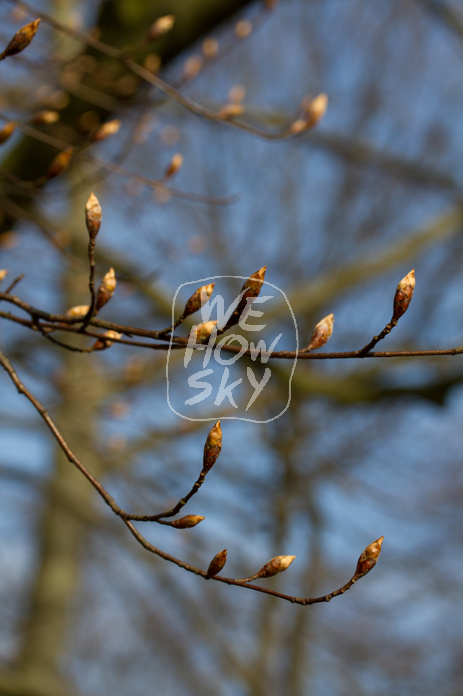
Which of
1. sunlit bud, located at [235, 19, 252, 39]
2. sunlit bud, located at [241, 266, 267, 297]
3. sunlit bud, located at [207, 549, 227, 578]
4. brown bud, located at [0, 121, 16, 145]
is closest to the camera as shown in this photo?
sunlit bud, located at [241, 266, 267, 297]

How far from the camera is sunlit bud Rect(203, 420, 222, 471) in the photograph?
0.87 meters

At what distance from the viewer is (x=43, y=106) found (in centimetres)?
222

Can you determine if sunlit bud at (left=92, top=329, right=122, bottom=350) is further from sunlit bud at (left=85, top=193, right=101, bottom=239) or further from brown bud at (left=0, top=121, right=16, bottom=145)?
brown bud at (left=0, top=121, right=16, bottom=145)

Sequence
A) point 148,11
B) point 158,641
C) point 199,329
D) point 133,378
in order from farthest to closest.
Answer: point 158,641 → point 133,378 → point 148,11 → point 199,329

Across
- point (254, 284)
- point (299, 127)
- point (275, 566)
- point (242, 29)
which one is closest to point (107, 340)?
point (254, 284)

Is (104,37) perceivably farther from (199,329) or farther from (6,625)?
(6,625)

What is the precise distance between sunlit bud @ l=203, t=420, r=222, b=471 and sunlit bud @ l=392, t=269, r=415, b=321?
27cm

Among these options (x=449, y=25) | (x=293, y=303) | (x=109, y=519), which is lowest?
(x=109, y=519)

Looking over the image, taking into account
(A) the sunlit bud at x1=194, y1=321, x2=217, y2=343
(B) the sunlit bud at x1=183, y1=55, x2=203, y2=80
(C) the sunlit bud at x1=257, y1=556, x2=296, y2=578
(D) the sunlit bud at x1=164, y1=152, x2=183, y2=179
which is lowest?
(C) the sunlit bud at x1=257, y1=556, x2=296, y2=578

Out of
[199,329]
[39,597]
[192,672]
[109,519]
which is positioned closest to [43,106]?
[199,329]

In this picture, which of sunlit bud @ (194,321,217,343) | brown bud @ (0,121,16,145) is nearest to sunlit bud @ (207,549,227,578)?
sunlit bud @ (194,321,217,343)

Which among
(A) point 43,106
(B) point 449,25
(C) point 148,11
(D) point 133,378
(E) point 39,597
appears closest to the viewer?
(A) point 43,106

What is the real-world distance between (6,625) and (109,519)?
5792mm

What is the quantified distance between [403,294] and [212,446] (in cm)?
31
